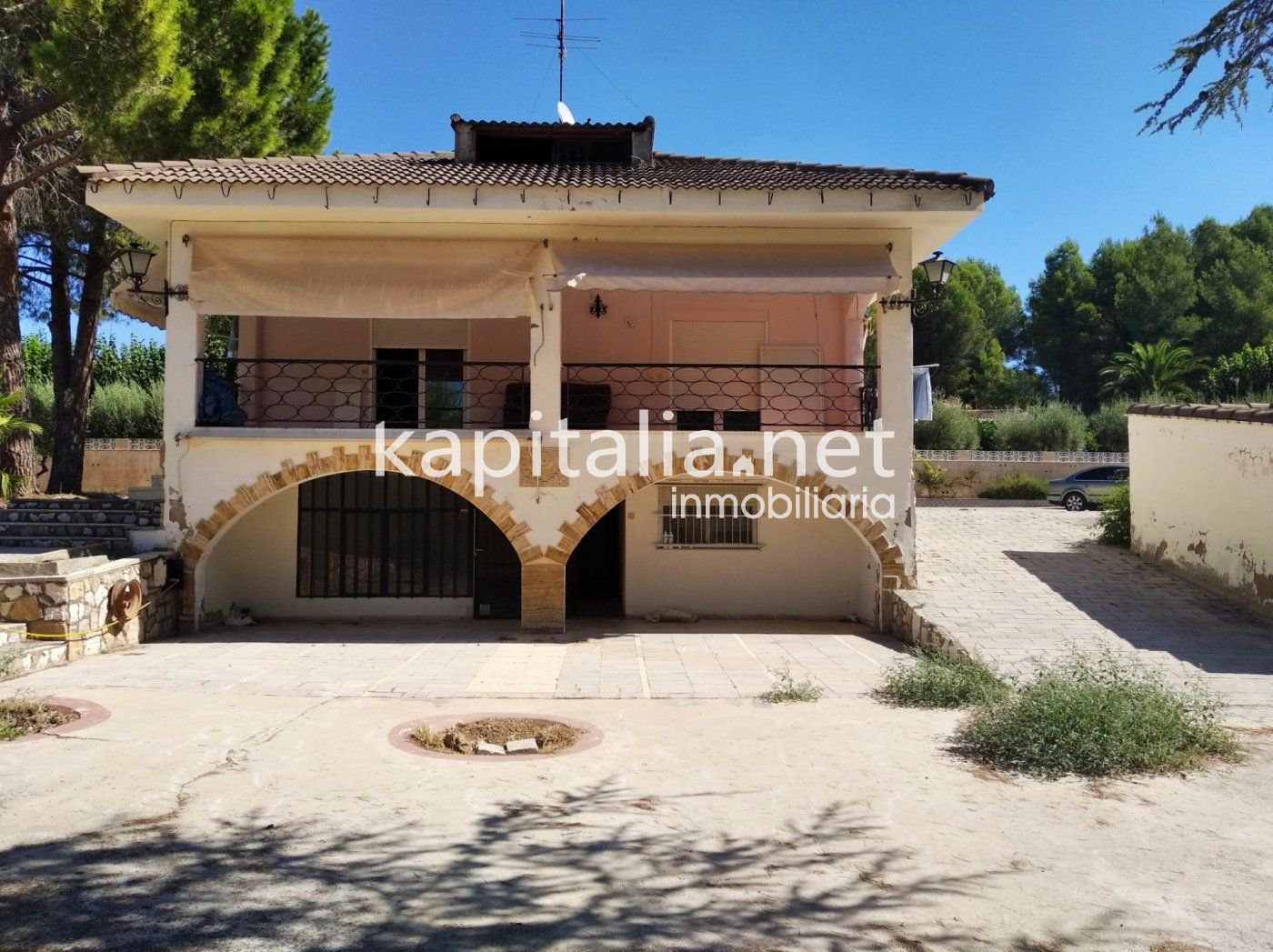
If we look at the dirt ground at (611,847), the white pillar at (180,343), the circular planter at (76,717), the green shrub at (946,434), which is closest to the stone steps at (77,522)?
the white pillar at (180,343)

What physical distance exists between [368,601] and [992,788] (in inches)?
370

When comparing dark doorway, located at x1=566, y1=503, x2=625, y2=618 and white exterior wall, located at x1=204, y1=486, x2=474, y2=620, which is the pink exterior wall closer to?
dark doorway, located at x1=566, y1=503, x2=625, y2=618

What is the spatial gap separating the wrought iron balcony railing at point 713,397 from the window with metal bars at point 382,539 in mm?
2321

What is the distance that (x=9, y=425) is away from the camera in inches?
497

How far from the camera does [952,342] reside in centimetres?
4312

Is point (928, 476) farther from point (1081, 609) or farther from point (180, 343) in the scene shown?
point (180, 343)

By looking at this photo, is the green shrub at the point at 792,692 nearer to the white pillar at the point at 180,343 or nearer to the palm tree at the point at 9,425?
the white pillar at the point at 180,343

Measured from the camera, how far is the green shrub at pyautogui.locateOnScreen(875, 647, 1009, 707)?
7770 mm

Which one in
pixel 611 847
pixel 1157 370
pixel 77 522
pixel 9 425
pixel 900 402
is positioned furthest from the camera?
pixel 1157 370

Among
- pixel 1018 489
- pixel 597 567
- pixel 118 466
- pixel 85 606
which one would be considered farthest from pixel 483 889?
pixel 1018 489

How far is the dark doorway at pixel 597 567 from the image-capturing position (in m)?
14.3

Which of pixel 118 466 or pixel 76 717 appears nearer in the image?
pixel 76 717

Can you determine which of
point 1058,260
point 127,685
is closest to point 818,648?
point 127,685

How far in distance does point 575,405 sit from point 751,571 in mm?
3340
